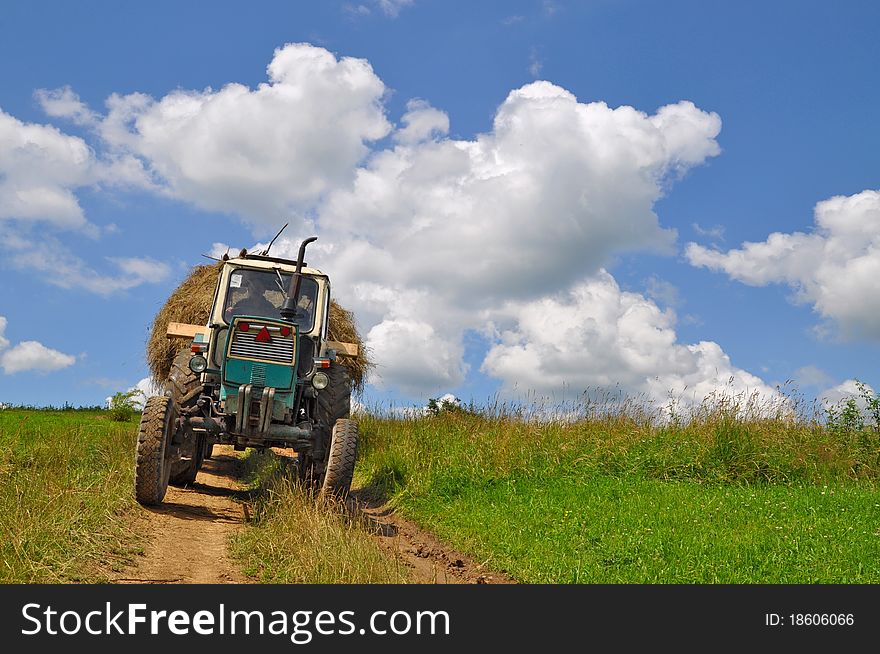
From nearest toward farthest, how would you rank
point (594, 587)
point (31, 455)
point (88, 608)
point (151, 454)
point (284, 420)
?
point (88, 608) → point (594, 587) → point (151, 454) → point (284, 420) → point (31, 455)

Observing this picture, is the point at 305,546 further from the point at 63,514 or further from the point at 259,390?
the point at 259,390

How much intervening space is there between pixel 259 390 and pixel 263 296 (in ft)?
Answer: 6.10

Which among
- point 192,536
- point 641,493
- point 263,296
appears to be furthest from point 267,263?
point 641,493

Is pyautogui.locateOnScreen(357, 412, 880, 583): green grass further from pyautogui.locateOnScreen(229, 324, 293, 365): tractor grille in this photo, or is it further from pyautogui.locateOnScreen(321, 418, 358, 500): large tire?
pyautogui.locateOnScreen(229, 324, 293, 365): tractor grille

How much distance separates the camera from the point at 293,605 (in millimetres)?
5488

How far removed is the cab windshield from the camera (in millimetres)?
11227

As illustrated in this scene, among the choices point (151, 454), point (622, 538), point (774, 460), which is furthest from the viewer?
point (774, 460)

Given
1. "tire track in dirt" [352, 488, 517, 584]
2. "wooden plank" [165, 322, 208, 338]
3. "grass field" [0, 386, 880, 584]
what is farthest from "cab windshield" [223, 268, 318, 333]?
"tire track in dirt" [352, 488, 517, 584]

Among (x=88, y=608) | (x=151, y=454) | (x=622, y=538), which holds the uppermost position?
(x=151, y=454)

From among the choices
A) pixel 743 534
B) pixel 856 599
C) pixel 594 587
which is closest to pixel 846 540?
pixel 743 534

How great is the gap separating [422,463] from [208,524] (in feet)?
12.3

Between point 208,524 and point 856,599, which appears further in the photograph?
point 208,524

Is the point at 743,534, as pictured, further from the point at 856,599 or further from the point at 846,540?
the point at 856,599

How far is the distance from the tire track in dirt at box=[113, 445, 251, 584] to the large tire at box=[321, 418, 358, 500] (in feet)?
3.91
